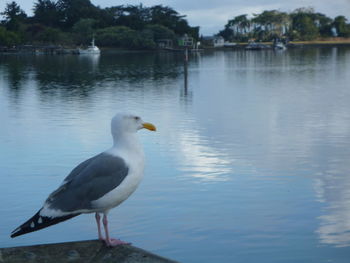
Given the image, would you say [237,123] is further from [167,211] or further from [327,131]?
[167,211]

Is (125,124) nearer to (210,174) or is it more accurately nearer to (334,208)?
(334,208)

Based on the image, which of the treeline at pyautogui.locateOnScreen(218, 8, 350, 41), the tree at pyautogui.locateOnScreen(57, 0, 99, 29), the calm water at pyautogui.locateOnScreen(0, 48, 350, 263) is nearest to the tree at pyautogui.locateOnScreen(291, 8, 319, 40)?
the treeline at pyautogui.locateOnScreen(218, 8, 350, 41)

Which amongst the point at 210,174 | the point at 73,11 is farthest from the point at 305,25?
the point at 210,174

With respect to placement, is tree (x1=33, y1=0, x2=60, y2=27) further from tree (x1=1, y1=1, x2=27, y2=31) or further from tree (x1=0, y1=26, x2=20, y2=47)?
tree (x1=0, y1=26, x2=20, y2=47)

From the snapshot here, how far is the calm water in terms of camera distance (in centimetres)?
774

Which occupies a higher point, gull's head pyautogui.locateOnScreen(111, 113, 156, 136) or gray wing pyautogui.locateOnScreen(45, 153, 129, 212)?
gull's head pyautogui.locateOnScreen(111, 113, 156, 136)

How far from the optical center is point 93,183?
4.97 meters

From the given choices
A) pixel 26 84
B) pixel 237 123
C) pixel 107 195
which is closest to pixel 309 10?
pixel 26 84

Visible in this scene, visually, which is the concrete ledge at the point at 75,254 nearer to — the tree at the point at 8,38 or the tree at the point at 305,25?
the tree at the point at 8,38

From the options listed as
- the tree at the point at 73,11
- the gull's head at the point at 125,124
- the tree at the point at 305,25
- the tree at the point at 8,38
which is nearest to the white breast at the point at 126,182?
the gull's head at the point at 125,124

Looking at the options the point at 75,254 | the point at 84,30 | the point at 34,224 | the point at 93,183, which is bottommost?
the point at 75,254

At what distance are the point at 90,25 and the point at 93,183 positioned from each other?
125 m

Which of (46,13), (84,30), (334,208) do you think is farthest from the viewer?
(46,13)

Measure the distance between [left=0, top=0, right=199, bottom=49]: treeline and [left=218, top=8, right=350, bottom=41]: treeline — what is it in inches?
1721
